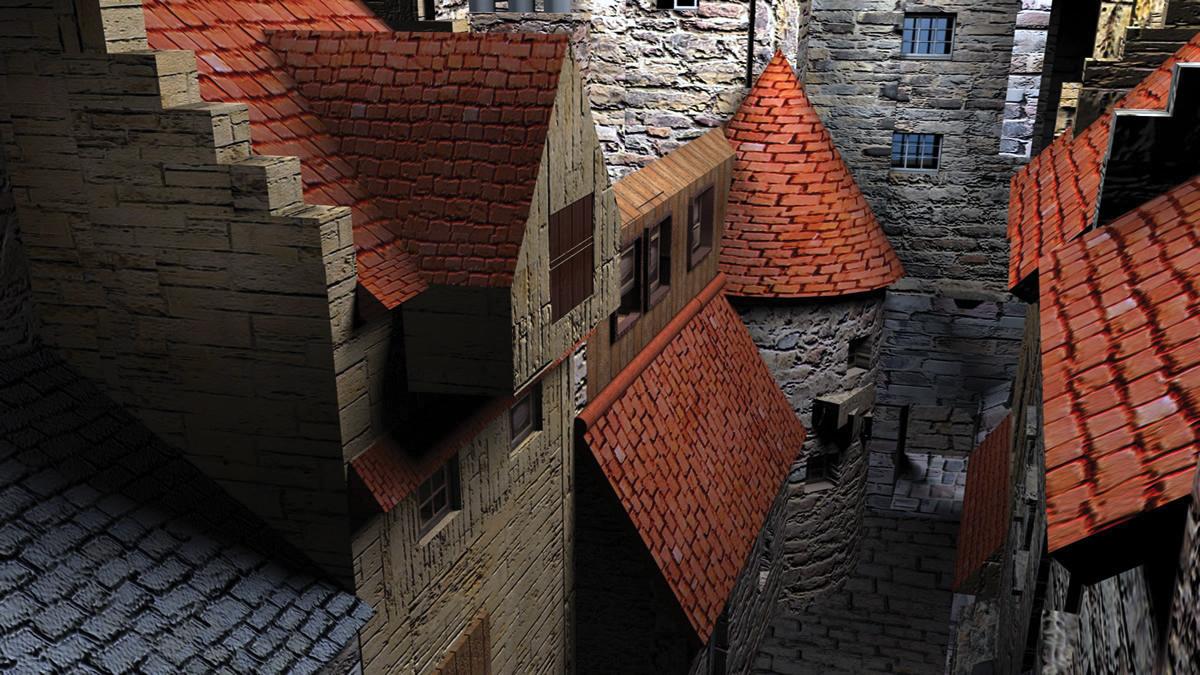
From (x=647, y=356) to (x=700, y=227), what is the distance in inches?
83.3

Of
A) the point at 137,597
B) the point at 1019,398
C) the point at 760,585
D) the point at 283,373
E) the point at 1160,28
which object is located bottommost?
the point at 760,585

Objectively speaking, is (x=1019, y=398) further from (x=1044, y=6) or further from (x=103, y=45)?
(x=103, y=45)

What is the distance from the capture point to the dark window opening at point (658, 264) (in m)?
10.6

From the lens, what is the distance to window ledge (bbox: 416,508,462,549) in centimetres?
729

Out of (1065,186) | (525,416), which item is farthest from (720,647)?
(1065,186)

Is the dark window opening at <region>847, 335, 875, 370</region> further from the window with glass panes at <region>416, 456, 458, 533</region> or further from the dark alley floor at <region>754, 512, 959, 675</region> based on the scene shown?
the window with glass panes at <region>416, 456, 458, 533</region>

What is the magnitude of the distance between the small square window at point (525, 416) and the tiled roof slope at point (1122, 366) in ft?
13.5

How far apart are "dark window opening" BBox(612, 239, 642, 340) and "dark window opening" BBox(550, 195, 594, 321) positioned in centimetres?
175

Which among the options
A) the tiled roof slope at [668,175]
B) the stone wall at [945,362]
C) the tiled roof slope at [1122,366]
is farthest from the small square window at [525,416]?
the stone wall at [945,362]

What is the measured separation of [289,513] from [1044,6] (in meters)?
12.6

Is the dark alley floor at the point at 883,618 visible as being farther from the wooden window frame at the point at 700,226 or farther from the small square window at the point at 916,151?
the small square window at the point at 916,151

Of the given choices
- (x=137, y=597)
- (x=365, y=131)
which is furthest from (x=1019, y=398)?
(x=137, y=597)

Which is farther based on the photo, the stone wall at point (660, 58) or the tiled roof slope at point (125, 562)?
the stone wall at point (660, 58)

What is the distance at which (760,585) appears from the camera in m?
13.5
